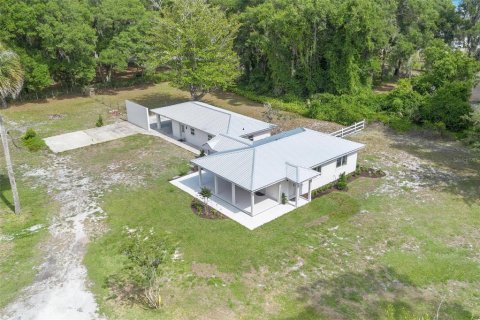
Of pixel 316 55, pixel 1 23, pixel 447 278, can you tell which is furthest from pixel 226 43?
pixel 447 278

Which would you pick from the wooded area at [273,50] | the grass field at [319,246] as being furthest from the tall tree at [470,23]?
the grass field at [319,246]

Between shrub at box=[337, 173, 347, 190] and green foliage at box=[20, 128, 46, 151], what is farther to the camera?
green foliage at box=[20, 128, 46, 151]

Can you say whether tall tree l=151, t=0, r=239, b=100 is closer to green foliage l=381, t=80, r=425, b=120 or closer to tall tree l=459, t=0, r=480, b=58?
green foliage l=381, t=80, r=425, b=120

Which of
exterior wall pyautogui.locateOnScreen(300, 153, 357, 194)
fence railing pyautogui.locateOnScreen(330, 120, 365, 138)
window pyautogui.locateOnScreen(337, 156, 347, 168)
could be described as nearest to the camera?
exterior wall pyautogui.locateOnScreen(300, 153, 357, 194)

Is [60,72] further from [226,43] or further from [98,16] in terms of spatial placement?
[226,43]

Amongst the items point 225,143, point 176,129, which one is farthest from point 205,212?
point 176,129

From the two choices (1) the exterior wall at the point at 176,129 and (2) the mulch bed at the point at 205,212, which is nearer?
(2) the mulch bed at the point at 205,212

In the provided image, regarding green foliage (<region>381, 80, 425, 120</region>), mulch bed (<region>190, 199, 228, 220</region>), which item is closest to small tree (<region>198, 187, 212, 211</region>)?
mulch bed (<region>190, 199, 228, 220</region>)

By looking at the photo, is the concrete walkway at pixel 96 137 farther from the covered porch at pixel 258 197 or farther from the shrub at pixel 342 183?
the shrub at pixel 342 183
